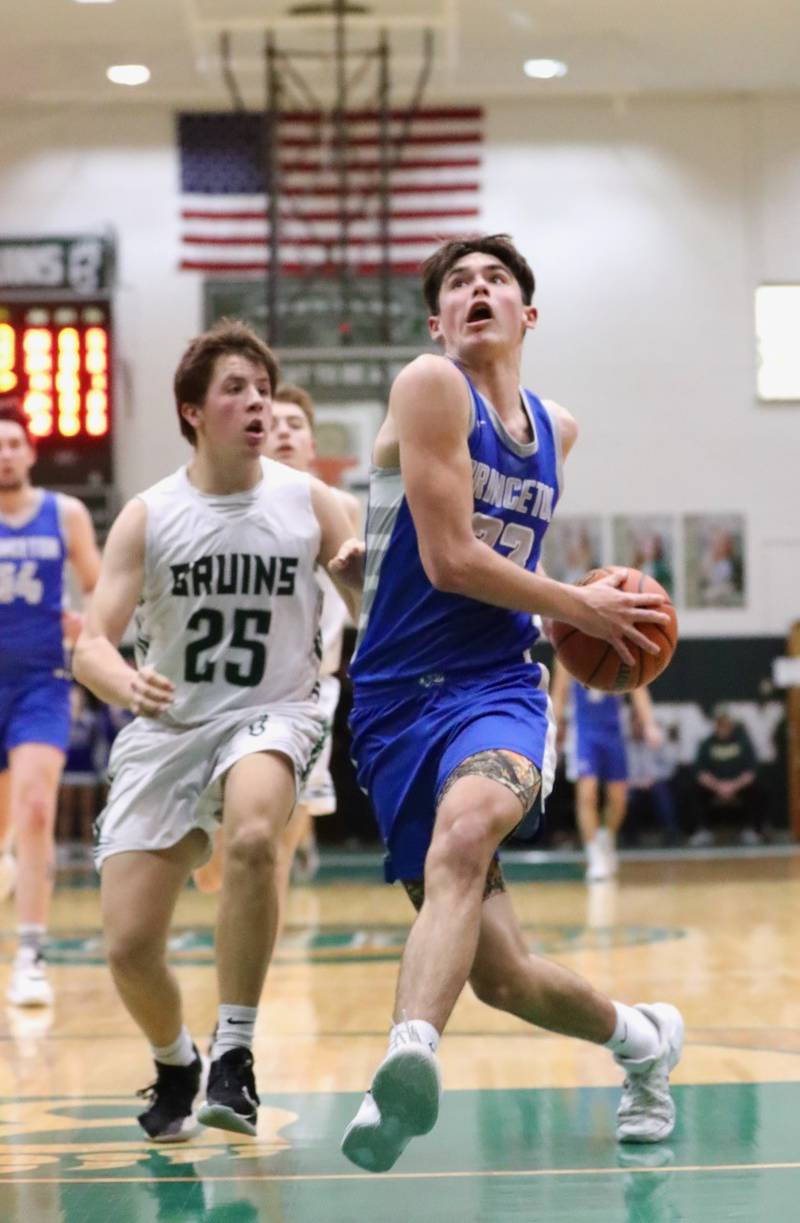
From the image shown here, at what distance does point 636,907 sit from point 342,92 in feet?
23.0

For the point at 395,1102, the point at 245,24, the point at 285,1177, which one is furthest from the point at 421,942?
the point at 245,24

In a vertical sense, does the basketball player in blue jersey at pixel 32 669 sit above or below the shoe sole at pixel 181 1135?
above

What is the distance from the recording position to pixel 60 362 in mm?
13328

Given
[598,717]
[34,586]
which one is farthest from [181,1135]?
[598,717]

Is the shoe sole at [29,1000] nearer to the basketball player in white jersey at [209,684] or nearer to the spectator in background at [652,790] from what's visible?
the basketball player in white jersey at [209,684]

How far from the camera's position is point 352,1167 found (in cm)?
397

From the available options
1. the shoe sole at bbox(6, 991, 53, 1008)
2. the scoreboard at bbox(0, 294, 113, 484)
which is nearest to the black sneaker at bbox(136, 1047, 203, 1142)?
the shoe sole at bbox(6, 991, 53, 1008)

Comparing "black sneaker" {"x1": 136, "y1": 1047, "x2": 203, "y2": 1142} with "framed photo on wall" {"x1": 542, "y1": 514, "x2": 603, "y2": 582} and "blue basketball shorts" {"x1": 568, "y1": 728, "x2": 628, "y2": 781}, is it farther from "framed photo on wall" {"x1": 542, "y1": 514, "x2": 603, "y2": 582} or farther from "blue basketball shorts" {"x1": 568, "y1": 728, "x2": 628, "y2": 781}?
"framed photo on wall" {"x1": 542, "y1": 514, "x2": 603, "y2": 582}

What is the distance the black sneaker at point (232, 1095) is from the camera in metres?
3.73

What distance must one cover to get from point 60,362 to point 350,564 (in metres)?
9.70

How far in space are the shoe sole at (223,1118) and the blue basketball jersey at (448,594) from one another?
886 millimetres

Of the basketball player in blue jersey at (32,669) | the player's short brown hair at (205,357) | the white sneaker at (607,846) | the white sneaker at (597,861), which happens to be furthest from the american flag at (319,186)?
the player's short brown hair at (205,357)

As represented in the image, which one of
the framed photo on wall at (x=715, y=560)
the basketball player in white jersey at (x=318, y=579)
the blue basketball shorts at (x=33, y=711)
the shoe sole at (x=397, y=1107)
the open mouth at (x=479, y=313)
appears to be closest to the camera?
the shoe sole at (x=397, y=1107)

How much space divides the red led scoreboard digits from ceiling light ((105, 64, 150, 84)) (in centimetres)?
311
